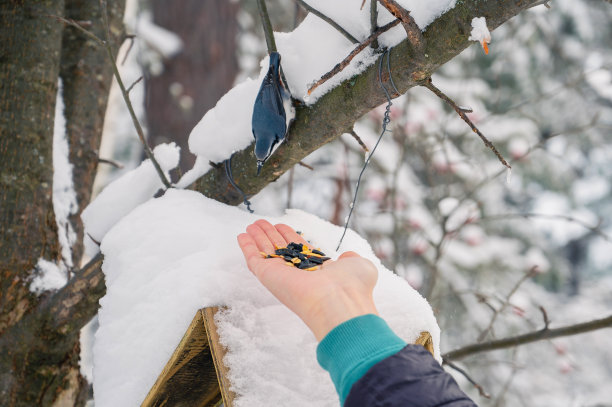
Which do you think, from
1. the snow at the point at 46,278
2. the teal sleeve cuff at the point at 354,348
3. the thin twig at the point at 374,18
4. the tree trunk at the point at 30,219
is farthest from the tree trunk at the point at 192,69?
the teal sleeve cuff at the point at 354,348

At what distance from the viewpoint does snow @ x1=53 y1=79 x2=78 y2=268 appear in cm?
147

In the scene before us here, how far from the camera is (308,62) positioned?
971 millimetres

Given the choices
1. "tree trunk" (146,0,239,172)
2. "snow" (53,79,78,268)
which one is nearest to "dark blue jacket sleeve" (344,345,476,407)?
"snow" (53,79,78,268)

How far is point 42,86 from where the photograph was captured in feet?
4.45

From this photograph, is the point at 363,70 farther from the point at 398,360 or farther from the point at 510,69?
the point at 510,69

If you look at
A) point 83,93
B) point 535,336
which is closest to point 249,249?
point 535,336

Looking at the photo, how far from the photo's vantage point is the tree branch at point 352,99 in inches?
28.6

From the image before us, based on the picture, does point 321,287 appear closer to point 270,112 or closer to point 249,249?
point 249,249

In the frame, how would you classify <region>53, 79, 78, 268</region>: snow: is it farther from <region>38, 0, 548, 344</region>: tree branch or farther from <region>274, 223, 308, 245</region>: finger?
<region>274, 223, 308, 245</region>: finger

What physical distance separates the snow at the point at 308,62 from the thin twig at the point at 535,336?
36.2 inches

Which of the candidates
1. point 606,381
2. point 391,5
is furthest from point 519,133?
point 391,5

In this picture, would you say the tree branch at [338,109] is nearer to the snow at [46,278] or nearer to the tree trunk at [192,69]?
the snow at [46,278]

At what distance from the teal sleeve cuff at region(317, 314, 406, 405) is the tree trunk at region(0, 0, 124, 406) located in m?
0.80

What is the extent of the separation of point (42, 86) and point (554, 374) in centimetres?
576
